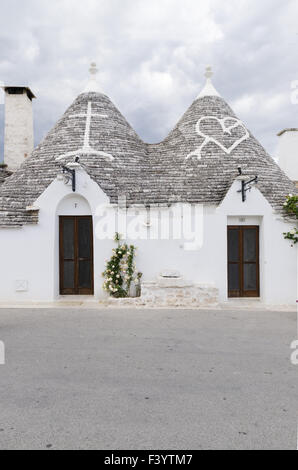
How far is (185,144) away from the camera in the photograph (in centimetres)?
1317

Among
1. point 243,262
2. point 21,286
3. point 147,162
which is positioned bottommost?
point 21,286

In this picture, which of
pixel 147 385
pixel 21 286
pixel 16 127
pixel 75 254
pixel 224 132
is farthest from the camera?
pixel 16 127

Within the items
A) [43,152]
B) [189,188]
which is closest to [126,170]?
[189,188]

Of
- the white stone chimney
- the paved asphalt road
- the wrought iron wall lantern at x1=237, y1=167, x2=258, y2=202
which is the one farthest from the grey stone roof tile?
the paved asphalt road

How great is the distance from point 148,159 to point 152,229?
3944 millimetres

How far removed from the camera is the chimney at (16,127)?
1554 centimetres

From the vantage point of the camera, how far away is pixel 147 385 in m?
4.73

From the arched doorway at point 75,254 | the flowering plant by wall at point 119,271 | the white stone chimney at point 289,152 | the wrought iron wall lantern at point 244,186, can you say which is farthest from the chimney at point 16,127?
the white stone chimney at point 289,152

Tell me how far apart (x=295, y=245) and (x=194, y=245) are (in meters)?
3.34

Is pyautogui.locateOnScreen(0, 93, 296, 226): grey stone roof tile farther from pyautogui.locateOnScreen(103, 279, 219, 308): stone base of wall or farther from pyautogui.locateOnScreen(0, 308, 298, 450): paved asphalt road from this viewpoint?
pyautogui.locateOnScreen(0, 308, 298, 450): paved asphalt road

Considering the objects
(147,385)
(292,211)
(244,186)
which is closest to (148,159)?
(244,186)

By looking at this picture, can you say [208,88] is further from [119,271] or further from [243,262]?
[119,271]

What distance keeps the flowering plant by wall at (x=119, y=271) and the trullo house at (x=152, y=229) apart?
1.36ft

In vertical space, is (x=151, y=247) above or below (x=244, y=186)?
below
